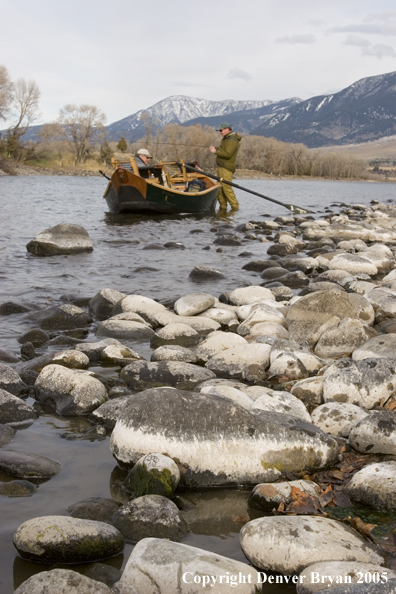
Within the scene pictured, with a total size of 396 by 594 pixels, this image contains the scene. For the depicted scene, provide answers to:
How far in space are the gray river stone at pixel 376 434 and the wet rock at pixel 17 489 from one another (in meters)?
2.00

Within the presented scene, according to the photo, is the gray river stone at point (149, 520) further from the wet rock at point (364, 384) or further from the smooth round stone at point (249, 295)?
the smooth round stone at point (249, 295)

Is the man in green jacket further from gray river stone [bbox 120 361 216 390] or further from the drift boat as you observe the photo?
gray river stone [bbox 120 361 216 390]

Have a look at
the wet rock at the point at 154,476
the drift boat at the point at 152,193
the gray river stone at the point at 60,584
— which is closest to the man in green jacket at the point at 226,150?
the drift boat at the point at 152,193

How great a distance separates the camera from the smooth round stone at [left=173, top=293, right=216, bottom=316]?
687 centimetres

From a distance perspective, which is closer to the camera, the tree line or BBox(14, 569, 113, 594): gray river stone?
BBox(14, 569, 113, 594): gray river stone

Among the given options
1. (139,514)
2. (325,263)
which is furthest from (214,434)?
(325,263)

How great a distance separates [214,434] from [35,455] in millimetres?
1133

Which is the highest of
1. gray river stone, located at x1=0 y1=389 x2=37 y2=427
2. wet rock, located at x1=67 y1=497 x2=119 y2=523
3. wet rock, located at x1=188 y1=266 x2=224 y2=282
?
wet rock, located at x1=188 y1=266 x2=224 y2=282

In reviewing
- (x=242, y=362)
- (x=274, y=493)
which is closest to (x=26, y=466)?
(x=274, y=493)

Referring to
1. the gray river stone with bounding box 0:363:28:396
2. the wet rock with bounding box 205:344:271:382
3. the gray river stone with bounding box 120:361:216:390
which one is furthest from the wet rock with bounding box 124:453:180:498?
the wet rock with bounding box 205:344:271:382

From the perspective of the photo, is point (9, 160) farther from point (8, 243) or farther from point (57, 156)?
point (8, 243)

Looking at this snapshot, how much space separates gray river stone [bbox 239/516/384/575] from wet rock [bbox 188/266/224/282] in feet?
23.8

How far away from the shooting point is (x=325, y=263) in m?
10.6

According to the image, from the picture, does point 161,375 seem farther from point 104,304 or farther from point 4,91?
point 4,91
